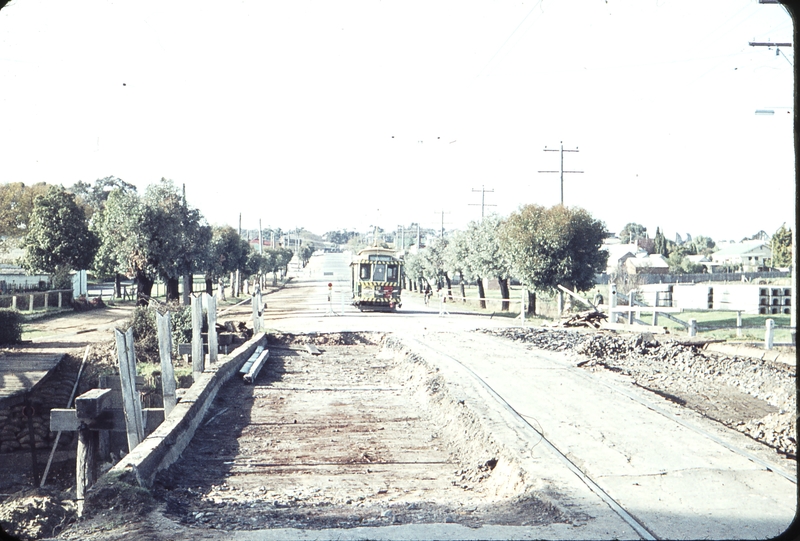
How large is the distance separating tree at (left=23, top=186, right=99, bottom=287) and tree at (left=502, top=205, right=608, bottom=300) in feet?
81.2

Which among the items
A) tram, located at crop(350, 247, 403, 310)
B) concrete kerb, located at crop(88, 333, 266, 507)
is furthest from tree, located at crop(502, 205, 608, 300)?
concrete kerb, located at crop(88, 333, 266, 507)

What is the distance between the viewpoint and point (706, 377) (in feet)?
44.1

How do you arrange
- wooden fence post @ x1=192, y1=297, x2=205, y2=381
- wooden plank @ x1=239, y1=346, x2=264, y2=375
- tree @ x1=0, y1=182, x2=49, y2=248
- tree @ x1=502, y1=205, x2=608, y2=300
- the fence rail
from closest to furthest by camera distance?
wooden fence post @ x1=192, y1=297, x2=205, y2=381 → wooden plank @ x1=239, y1=346, x2=264, y2=375 → the fence rail → tree @ x1=502, y1=205, x2=608, y2=300 → tree @ x1=0, y1=182, x2=49, y2=248

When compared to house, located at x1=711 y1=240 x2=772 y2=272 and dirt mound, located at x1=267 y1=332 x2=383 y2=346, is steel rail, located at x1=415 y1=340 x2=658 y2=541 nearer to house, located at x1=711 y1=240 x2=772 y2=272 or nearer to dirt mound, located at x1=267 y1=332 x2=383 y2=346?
dirt mound, located at x1=267 y1=332 x2=383 y2=346

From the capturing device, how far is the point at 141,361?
63.7 ft

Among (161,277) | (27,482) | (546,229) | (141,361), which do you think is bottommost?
(27,482)

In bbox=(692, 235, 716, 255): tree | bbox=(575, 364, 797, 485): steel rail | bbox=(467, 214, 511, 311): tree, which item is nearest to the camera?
bbox=(575, 364, 797, 485): steel rail

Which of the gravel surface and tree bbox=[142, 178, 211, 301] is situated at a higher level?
tree bbox=[142, 178, 211, 301]

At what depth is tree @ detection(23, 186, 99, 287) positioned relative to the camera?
37.9m

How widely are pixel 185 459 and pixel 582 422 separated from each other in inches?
203

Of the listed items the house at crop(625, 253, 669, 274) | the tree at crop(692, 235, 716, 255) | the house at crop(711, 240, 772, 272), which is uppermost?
the tree at crop(692, 235, 716, 255)

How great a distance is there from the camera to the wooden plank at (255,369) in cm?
1374

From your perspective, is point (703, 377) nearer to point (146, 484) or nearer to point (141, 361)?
point (146, 484)

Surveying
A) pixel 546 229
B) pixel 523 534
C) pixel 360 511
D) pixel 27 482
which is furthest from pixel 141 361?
pixel 546 229
